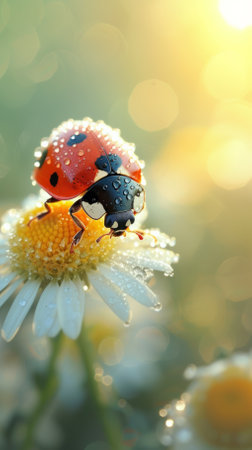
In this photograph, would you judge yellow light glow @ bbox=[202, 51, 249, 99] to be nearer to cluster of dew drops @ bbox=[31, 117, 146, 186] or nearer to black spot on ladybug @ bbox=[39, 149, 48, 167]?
cluster of dew drops @ bbox=[31, 117, 146, 186]

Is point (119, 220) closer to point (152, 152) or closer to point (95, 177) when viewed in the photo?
point (95, 177)

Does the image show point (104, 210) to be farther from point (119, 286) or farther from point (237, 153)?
point (237, 153)

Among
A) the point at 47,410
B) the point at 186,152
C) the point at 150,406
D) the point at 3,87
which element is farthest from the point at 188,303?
the point at 3,87

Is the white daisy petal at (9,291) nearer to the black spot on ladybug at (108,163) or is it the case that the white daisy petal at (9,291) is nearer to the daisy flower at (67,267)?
the daisy flower at (67,267)

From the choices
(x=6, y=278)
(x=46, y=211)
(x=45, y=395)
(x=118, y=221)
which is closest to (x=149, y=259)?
(x=118, y=221)

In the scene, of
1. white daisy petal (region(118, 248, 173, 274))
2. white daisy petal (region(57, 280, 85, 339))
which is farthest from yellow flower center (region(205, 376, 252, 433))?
white daisy petal (region(57, 280, 85, 339))
